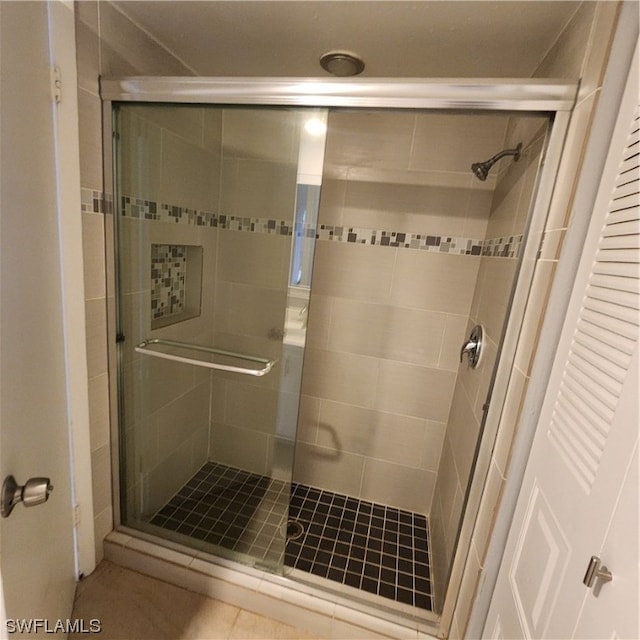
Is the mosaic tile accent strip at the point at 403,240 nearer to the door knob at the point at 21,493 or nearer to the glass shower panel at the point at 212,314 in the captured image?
the glass shower panel at the point at 212,314

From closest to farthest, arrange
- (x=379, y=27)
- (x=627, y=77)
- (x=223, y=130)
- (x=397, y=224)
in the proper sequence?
(x=627, y=77), (x=379, y=27), (x=223, y=130), (x=397, y=224)

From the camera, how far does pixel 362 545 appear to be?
165 cm

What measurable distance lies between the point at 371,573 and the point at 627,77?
73.1 inches

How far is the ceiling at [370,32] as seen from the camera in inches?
37.4

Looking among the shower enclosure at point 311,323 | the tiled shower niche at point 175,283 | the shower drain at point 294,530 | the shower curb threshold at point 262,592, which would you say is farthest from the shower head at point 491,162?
the shower drain at point 294,530

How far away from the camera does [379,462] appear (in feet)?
6.26

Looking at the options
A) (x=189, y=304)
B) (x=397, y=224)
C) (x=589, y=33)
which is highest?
(x=589, y=33)

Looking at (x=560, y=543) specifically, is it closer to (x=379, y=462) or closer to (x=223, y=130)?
(x=379, y=462)

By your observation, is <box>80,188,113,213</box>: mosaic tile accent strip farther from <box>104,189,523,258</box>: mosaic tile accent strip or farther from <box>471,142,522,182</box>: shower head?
<box>471,142,522,182</box>: shower head

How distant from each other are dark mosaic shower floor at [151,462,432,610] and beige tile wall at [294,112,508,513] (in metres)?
0.15

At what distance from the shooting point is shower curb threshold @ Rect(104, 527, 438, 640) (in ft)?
3.99

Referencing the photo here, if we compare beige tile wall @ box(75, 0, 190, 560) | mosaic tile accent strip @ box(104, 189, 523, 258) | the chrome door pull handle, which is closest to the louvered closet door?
the chrome door pull handle

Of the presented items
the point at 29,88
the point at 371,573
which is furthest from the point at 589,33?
the point at 371,573

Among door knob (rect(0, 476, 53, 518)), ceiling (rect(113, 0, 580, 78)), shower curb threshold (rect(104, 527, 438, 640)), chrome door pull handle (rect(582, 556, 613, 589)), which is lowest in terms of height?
shower curb threshold (rect(104, 527, 438, 640))
